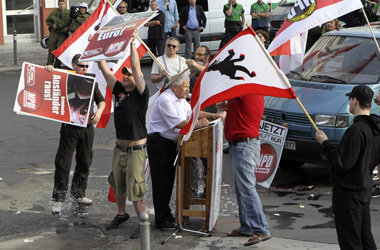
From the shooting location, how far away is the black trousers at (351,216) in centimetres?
556

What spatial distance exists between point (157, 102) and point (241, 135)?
1028 mm

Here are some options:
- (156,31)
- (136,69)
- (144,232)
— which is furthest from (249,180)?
(156,31)

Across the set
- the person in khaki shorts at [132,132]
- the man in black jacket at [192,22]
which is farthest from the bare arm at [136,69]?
the man in black jacket at [192,22]

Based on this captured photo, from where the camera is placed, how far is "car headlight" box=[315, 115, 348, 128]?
8805 mm

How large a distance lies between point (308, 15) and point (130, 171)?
3216mm

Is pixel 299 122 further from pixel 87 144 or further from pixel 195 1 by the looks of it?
pixel 195 1

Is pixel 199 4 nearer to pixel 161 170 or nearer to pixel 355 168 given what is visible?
pixel 161 170

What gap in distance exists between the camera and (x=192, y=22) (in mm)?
19375

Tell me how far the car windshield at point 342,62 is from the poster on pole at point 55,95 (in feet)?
10.9

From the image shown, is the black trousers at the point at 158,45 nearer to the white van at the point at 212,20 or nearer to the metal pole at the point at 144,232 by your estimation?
the white van at the point at 212,20

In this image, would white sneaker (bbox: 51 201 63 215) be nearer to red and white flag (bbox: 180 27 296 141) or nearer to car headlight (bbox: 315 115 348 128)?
red and white flag (bbox: 180 27 296 141)

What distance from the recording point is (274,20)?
68.1ft

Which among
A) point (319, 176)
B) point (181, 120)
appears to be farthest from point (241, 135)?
point (319, 176)

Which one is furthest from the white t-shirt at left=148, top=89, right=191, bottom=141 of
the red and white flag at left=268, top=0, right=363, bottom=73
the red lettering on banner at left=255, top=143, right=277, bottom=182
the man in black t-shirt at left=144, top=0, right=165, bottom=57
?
the man in black t-shirt at left=144, top=0, right=165, bottom=57
